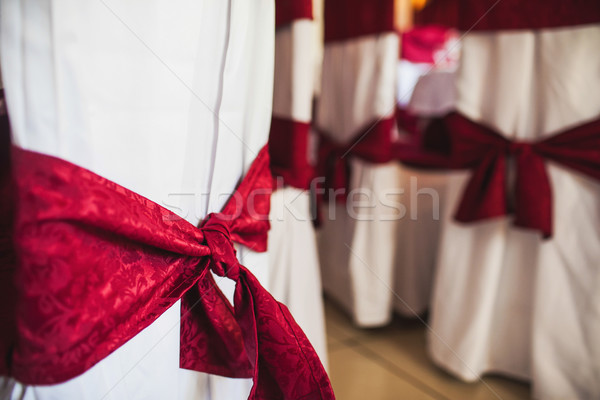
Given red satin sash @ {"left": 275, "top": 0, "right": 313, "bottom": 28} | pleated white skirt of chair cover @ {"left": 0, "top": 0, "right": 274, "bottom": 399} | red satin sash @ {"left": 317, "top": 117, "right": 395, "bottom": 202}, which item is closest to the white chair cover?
red satin sash @ {"left": 275, "top": 0, "right": 313, "bottom": 28}

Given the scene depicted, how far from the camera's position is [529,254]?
3.92 ft

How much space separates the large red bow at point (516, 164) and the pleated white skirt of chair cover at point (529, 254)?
0.03m

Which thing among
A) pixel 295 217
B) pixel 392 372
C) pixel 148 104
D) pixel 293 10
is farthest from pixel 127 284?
pixel 392 372

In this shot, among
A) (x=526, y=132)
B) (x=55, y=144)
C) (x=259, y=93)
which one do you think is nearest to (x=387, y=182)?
(x=526, y=132)

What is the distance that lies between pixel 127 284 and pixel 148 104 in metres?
0.25

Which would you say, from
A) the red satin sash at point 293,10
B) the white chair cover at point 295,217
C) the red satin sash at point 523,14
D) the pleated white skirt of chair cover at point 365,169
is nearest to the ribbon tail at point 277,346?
Result: the white chair cover at point 295,217

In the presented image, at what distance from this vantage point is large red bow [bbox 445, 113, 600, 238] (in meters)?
1.04

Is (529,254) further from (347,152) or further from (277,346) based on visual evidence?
(277,346)

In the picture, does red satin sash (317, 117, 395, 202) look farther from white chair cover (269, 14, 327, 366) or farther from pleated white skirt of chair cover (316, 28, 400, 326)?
white chair cover (269, 14, 327, 366)

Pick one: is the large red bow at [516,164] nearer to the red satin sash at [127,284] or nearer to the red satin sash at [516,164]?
the red satin sash at [516,164]

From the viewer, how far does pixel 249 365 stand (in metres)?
0.70

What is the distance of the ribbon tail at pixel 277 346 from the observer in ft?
2.10

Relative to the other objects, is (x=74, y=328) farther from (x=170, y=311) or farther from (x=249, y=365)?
(x=249, y=365)

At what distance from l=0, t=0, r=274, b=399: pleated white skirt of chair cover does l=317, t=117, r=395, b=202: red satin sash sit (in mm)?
781
